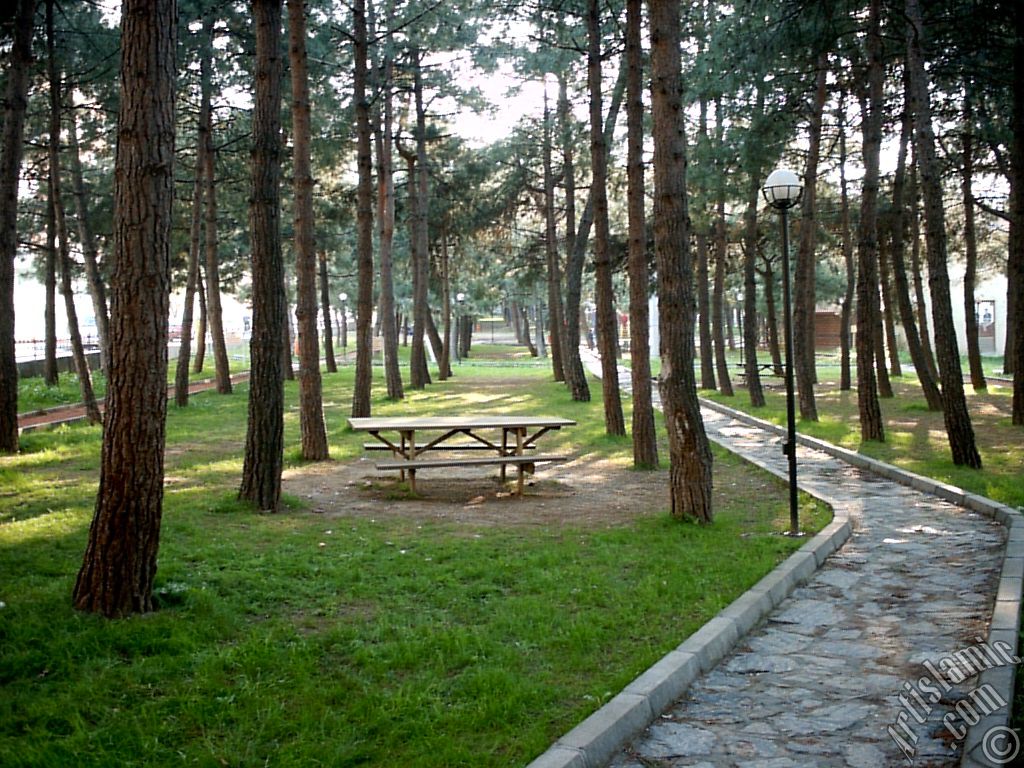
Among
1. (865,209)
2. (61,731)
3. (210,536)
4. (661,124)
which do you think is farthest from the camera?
(865,209)

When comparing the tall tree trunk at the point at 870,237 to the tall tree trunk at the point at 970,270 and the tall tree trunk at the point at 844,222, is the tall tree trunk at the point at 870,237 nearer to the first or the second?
the tall tree trunk at the point at 844,222

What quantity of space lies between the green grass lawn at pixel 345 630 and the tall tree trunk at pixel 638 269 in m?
3.32

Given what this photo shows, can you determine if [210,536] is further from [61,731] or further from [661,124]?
[661,124]

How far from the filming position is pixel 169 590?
6.17 meters

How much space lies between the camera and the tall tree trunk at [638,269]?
12961 mm

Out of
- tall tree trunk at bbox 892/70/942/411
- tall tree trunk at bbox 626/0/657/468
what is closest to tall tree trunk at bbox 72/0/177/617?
tall tree trunk at bbox 626/0/657/468

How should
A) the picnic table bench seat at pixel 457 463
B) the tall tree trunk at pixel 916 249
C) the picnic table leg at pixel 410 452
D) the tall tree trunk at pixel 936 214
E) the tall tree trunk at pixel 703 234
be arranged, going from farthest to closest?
the tall tree trunk at pixel 916 249 → the tall tree trunk at pixel 703 234 → the tall tree trunk at pixel 936 214 → the picnic table leg at pixel 410 452 → the picnic table bench seat at pixel 457 463

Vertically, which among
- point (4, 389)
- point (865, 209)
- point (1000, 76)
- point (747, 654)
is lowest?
point (747, 654)

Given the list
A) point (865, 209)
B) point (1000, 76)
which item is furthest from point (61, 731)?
point (1000, 76)

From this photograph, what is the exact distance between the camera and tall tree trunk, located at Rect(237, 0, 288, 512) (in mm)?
9945

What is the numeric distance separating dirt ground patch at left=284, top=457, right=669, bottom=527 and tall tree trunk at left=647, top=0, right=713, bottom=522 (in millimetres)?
1143

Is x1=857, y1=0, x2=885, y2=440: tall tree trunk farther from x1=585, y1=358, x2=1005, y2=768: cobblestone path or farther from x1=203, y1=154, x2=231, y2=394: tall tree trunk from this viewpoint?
x1=203, y1=154, x2=231, y2=394: tall tree trunk

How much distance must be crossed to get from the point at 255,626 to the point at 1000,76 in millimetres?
14567

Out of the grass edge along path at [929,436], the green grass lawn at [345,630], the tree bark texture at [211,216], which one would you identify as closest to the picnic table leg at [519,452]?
the green grass lawn at [345,630]
